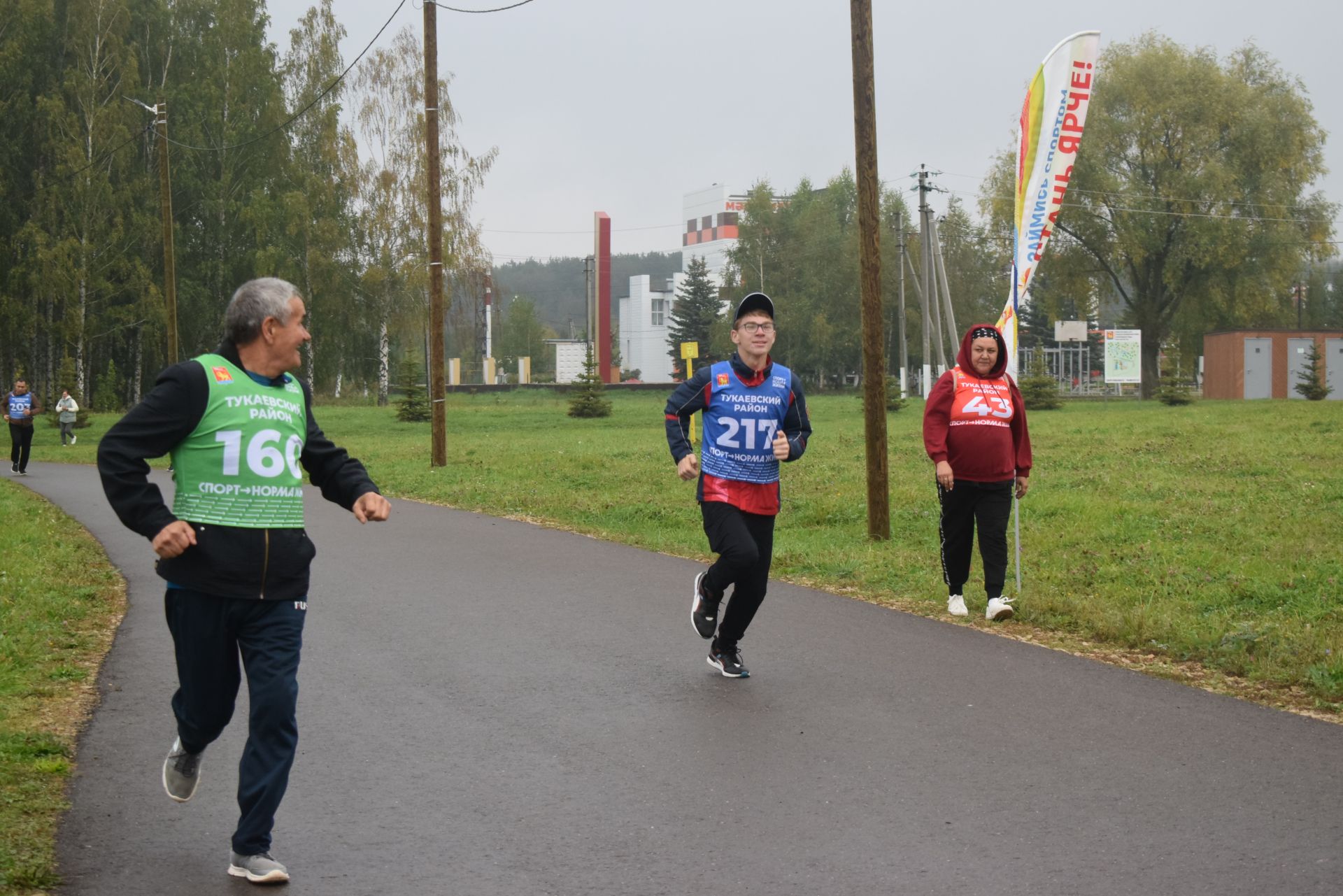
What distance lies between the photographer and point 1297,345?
5750 cm

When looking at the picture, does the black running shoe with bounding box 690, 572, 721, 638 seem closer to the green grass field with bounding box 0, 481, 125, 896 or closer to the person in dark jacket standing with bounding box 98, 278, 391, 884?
the green grass field with bounding box 0, 481, 125, 896

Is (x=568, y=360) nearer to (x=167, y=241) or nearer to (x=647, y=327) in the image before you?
(x=647, y=327)

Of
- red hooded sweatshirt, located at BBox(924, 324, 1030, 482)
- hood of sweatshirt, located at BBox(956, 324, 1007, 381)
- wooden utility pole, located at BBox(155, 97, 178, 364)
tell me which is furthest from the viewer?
wooden utility pole, located at BBox(155, 97, 178, 364)

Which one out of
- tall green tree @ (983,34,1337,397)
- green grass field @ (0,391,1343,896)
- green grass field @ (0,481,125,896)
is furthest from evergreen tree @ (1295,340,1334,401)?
green grass field @ (0,481,125,896)

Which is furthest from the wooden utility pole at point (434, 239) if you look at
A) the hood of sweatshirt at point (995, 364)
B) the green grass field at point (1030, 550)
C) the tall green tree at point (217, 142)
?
the tall green tree at point (217, 142)

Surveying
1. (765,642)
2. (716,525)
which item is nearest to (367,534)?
(765,642)

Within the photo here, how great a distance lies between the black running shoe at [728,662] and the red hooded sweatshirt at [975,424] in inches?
83.4

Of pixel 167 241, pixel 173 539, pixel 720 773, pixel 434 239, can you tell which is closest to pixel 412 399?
pixel 167 241

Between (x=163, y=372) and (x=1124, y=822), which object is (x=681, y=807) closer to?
(x=1124, y=822)

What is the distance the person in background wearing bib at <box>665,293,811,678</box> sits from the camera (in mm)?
7059

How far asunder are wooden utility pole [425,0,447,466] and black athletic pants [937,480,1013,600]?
52.4ft

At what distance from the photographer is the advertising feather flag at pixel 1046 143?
10859mm

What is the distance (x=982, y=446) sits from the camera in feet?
28.7

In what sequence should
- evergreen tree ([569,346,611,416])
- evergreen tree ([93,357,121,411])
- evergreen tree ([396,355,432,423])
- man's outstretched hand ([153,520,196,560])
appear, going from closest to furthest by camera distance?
man's outstretched hand ([153,520,196,560]) < evergreen tree ([396,355,432,423]) < evergreen tree ([569,346,611,416]) < evergreen tree ([93,357,121,411])
